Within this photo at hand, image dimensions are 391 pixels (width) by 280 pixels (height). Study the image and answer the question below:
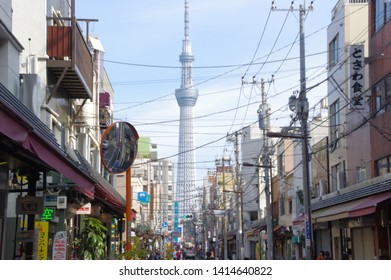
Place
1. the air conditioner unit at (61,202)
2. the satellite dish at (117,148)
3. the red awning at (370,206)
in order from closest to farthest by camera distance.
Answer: the satellite dish at (117,148)
the air conditioner unit at (61,202)
the red awning at (370,206)

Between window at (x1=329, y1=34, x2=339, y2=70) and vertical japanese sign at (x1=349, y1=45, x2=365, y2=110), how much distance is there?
783 cm

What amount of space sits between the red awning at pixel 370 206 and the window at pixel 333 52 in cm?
1590

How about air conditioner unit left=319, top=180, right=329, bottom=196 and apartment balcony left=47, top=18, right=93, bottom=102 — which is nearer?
apartment balcony left=47, top=18, right=93, bottom=102

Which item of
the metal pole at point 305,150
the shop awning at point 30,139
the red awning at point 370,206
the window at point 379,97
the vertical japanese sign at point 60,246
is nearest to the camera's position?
the shop awning at point 30,139

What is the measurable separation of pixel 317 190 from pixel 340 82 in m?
8.60

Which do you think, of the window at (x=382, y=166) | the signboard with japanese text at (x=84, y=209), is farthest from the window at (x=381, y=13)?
the signboard with japanese text at (x=84, y=209)

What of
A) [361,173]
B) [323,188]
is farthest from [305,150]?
[323,188]

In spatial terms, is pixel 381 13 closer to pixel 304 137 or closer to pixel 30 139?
pixel 304 137

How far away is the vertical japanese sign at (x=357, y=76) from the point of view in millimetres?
29266

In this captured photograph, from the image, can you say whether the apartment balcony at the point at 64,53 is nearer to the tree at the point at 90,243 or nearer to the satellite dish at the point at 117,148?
the tree at the point at 90,243

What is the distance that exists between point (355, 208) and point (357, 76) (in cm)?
846

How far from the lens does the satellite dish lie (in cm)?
1505

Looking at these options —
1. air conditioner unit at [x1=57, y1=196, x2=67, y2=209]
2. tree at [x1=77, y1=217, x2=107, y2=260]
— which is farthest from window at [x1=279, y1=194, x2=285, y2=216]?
air conditioner unit at [x1=57, y1=196, x2=67, y2=209]

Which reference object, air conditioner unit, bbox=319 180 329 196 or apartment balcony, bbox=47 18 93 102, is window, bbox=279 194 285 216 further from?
apartment balcony, bbox=47 18 93 102
